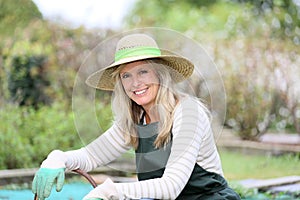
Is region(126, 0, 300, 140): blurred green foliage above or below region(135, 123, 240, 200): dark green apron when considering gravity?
above

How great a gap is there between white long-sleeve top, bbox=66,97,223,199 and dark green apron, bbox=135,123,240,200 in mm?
37

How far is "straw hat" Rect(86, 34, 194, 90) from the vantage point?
2281 millimetres

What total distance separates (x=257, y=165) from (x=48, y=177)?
193 inches

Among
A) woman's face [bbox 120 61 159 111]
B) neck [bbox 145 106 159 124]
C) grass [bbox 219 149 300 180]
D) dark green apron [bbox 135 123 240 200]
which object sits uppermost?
woman's face [bbox 120 61 159 111]

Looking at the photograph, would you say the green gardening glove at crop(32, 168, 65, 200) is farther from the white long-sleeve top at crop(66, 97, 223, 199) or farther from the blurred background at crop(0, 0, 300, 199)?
the blurred background at crop(0, 0, 300, 199)

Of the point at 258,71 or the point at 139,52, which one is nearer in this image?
the point at 139,52

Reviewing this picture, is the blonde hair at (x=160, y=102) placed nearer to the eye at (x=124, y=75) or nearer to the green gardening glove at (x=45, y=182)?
the eye at (x=124, y=75)

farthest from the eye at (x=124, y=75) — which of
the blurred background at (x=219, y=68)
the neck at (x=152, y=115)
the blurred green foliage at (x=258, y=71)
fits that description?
the blurred green foliage at (x=258, y=71)

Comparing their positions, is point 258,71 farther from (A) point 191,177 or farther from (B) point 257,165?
(A) point 191,177

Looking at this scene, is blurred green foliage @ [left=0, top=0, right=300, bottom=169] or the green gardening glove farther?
blurred green foliage @ [left=0, top=0, right=300, bottom=169]

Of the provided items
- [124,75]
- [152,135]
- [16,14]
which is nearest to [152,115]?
[152,135]

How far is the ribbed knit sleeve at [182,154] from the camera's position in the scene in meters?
2.06

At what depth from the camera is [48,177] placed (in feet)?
7.36

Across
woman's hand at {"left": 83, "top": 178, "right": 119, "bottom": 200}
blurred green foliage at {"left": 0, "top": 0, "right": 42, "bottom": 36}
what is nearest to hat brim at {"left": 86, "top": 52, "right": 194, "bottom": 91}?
woman's hand at {"left": 83, "top": 178, "right": 119, "bottom": 200}
